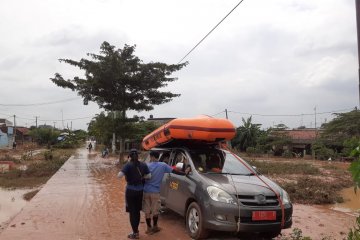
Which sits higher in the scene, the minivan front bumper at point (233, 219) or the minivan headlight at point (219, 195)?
the minivan headlight at point (219, 195)

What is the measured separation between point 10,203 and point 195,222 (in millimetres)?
8725

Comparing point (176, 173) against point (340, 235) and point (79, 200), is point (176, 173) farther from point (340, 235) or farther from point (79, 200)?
point (79, 200)

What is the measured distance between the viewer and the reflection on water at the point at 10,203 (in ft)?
37.4

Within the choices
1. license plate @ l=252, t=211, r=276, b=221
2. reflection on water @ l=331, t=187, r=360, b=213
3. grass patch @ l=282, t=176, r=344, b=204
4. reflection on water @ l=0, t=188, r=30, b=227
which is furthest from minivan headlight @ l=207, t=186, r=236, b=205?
grass patch @ l=282, t=176, r=344, b=204

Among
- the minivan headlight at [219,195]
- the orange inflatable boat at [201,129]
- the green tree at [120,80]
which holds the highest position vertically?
the green tree at [120,80]

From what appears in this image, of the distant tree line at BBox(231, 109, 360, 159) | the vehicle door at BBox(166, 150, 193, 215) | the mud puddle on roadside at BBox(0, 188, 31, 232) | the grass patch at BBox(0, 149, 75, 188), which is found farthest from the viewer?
the distant tree line at BBox(231, 109, 360, 159)

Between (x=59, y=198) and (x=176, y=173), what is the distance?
5313mm

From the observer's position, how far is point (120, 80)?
22516 mm

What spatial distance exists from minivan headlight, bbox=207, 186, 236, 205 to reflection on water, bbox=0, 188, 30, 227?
6180mm

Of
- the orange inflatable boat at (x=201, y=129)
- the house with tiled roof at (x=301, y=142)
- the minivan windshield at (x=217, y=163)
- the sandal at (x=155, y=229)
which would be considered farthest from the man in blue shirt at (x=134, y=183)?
the house with tiled roof at (x=301, y=142)

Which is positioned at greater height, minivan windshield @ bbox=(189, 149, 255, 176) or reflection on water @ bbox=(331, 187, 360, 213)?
minivan windshield @ bbox=(189, 149, 255, 176)

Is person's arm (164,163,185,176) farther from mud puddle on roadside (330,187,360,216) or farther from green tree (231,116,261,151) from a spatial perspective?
green tree (231,116,261,151)

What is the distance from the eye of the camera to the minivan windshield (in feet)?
25.2

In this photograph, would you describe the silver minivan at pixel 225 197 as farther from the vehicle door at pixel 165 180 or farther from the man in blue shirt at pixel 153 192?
the man in blue shirt at pixel 153 192
